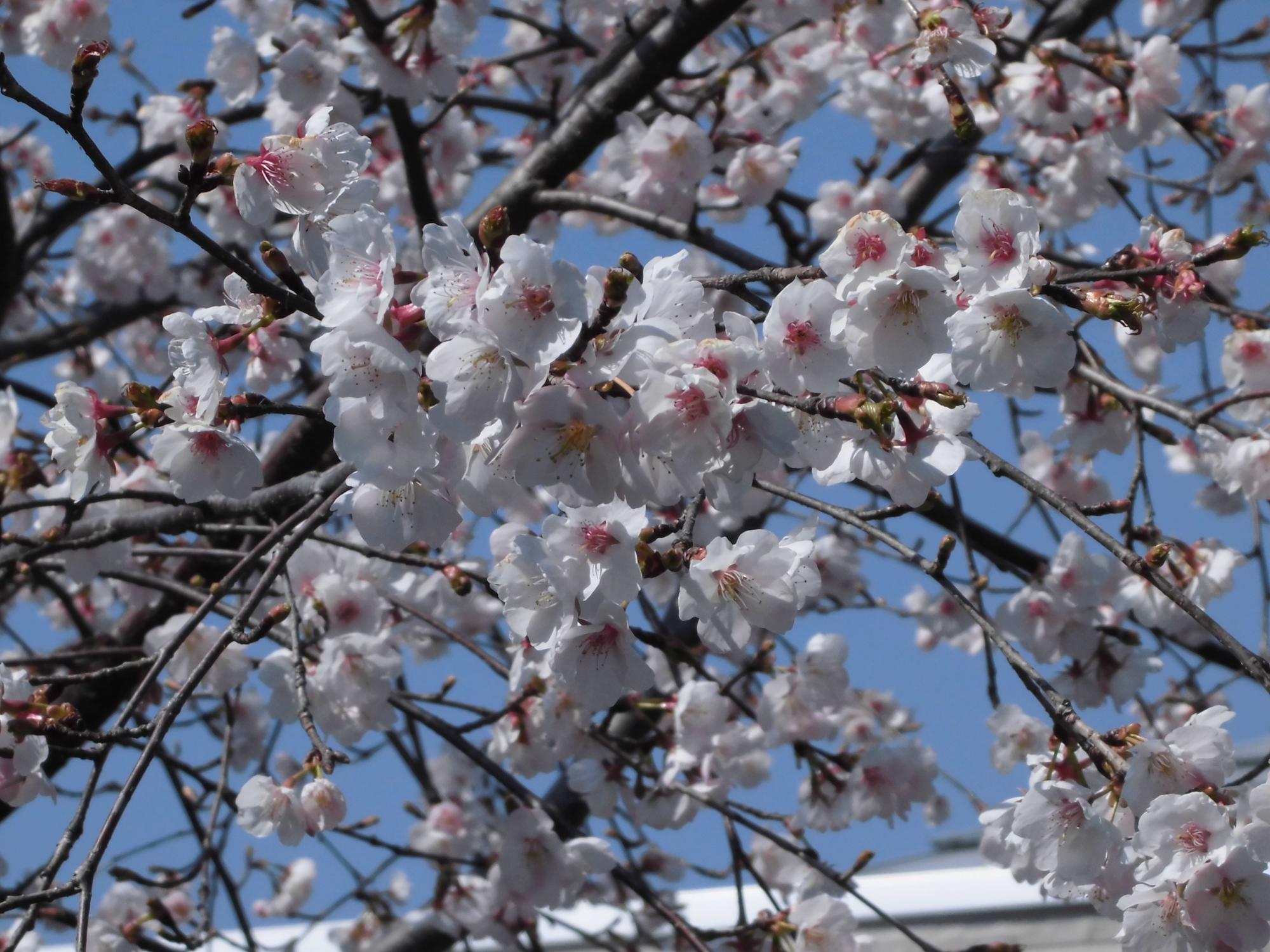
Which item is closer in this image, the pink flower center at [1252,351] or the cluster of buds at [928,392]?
the cluster of buds at [928,392]

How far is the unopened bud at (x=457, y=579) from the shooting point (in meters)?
1.92

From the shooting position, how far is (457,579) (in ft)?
6.46

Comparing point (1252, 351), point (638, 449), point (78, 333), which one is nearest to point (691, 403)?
point (638, 449)

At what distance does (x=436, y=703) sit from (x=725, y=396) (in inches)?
58.2

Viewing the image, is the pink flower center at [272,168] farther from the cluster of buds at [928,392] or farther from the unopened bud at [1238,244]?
the unopened bud at [1238,244]

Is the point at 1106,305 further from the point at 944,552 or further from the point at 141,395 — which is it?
the point at 141,395

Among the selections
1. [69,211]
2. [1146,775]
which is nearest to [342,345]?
[1146,775]

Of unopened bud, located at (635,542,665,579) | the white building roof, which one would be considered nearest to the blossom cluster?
unopened bud, located at (635,542,665,579)

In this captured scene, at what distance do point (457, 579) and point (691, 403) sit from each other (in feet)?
3.08

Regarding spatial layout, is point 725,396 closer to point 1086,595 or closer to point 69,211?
point 1086,595

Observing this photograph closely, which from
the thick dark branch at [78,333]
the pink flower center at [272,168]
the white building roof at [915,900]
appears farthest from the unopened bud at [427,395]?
the white building roof at [915,900]

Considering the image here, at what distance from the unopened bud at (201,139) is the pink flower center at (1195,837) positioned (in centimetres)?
142

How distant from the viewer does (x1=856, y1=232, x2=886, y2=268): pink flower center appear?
1.35 metres

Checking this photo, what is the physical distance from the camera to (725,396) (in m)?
1.18
